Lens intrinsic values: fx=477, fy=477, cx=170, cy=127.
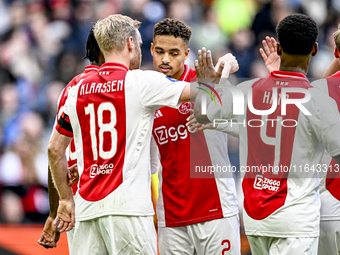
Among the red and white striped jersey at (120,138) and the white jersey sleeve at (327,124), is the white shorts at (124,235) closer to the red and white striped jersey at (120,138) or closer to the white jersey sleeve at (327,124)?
the red and white striped jersey at (120,138)

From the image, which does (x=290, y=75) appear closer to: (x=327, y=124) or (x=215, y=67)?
(x=327, y=124)

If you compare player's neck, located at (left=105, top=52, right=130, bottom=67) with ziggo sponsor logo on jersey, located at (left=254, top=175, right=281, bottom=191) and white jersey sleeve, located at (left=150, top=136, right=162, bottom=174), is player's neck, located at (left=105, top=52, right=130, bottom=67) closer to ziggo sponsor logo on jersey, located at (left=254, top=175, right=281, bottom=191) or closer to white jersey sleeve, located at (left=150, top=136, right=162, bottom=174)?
white jersey sleeve, located at (left=150, top=136, right=162, bottom=174)

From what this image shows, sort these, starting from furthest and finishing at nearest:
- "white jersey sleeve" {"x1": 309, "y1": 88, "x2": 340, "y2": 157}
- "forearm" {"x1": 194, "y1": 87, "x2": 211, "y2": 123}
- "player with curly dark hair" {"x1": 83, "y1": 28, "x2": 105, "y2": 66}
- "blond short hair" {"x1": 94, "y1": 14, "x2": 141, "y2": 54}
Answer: "player with curly dark hair" {"x1": 83, "y1": 28, "x2": 105, "y2": 66} → "blond short hair" {"x1": 94, "y1": 14, "x2": 141, "y2": 54} → "forearm" {"x1": 194, "y1": 87, "x2": 211, "y2": 123} → "white jersey sleeve" {"x1": 309, "y1": 88, "x2": 340, "y2": 157}

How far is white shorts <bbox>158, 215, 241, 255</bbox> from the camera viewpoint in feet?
11.9

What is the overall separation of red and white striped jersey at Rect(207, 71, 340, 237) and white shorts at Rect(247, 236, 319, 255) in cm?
4

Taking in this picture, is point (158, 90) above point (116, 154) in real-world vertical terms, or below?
above

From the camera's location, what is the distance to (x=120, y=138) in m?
3.07

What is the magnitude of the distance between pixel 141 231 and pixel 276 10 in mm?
5837

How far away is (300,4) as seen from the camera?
796cm

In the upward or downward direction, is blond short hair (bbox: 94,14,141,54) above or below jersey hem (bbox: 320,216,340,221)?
above

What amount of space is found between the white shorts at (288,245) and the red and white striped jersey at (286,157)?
38 millimetres

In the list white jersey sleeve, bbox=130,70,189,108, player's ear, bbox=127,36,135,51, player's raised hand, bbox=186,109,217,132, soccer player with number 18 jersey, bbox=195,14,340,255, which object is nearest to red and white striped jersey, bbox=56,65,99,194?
player's ear, bbox=127,36,135,51

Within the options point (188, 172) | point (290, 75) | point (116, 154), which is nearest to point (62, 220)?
point (116, 154)

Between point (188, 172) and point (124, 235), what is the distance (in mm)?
852
